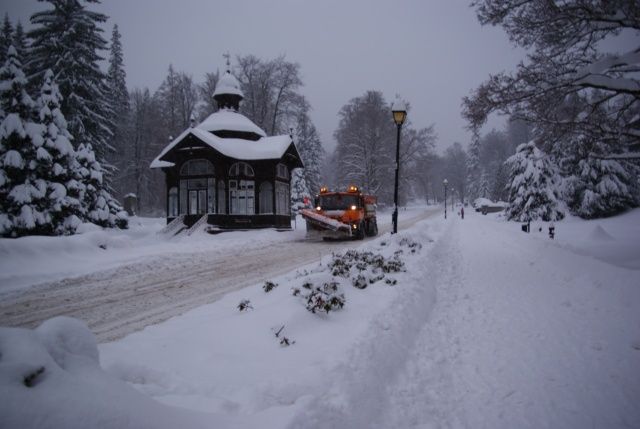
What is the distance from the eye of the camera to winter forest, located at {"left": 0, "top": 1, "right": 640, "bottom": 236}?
30.5ft

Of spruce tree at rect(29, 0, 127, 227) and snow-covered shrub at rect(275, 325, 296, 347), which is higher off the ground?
spruce tree at rect(29, 0, 127, 227)

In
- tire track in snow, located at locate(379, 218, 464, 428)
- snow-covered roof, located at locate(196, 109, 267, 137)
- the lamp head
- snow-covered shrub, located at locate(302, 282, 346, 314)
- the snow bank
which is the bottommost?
tire track in snow, located at locate(379, 218, 464, 428)

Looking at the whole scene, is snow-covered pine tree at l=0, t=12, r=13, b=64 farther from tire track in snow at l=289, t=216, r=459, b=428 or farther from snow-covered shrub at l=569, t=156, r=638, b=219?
snow-covered shrub at l=569, t=156, r=638, b=219

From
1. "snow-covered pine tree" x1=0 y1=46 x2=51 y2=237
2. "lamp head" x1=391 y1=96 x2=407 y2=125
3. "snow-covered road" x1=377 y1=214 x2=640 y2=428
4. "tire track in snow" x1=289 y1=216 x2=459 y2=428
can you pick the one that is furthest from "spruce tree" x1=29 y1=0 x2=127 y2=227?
"snow-covered road" x1=377 y1=214 x2=640 y2=428

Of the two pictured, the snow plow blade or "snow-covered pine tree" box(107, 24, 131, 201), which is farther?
"snow-covered pine tree" box(107, 24, 131, 201)

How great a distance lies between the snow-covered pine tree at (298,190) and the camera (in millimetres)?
40906

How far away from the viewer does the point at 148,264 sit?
10.6 meters

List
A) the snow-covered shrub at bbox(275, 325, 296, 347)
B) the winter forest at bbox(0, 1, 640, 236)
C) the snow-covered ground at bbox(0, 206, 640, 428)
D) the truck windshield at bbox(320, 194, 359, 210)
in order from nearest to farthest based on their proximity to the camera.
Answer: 1. the snow-covered ground at bbox(0, 206, 640, 428)
2. the snow-covered shrub at bbox(275, 325, 296, 347)
3. the winter forest at bbox(0, 1, 640, 236)
4. the truck windshield at bbox(320, 194, 359, 210)

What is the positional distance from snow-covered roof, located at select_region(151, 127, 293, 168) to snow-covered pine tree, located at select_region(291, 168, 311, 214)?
15603 mm

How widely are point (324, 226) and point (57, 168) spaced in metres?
12.4

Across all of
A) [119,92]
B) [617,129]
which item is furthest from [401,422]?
[119,92]

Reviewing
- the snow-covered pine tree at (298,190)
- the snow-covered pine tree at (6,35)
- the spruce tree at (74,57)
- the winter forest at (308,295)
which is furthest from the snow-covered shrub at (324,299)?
the snow-covered pine tree at (6,35)

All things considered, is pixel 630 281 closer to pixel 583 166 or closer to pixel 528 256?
pixel 528 256

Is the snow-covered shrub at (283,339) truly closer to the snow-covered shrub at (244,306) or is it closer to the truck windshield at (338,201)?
the snow-covered shrub at (244,306)
